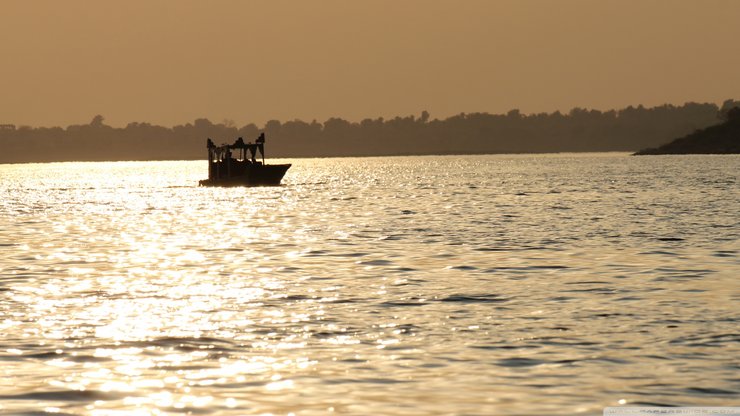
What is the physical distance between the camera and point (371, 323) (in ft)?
63.9

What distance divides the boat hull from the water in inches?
2601

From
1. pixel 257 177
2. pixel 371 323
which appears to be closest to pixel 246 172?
pixel 257 177

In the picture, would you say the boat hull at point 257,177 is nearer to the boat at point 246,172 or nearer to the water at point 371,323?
the boat at point 246,172

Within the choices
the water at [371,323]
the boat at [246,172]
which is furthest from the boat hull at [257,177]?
the water at [371,323]

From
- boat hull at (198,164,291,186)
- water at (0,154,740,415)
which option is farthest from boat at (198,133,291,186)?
water at (0,154,740,415)

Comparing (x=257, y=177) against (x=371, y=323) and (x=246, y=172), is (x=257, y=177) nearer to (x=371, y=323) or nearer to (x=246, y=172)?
(x=246, y=172)

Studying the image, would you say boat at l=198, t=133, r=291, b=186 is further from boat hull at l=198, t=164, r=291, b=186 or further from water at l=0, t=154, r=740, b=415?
water at l=0, t=154, r=740, b=415

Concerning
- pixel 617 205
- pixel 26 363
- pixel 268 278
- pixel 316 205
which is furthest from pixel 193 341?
pixel 316 205

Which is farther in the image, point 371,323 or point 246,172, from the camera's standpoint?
point 246,172

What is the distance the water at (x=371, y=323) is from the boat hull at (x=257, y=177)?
6606 cm

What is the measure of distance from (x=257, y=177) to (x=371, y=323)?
9280 cm

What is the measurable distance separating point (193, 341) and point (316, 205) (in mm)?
57352

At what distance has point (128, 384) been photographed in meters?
14.3

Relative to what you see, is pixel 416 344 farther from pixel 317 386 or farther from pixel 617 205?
pixel 617 205
